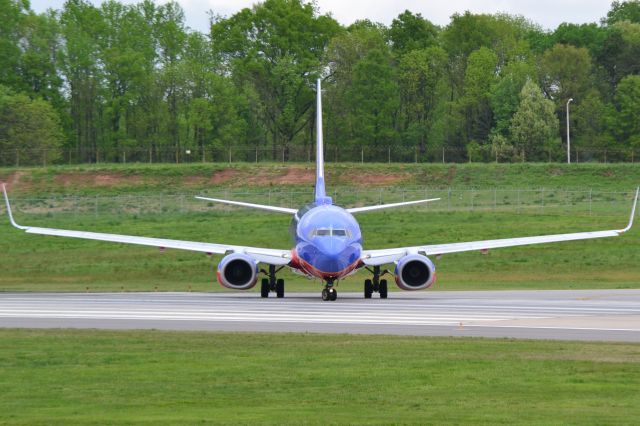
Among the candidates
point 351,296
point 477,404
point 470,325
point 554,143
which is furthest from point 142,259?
point 554,143

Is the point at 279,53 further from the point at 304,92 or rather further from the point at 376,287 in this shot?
the point at 376,287

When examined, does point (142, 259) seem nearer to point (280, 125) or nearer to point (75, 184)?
point (75, 184)

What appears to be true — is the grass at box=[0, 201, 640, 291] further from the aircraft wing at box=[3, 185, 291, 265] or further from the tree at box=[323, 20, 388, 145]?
the tree at box=[323, 20, 388, 145]

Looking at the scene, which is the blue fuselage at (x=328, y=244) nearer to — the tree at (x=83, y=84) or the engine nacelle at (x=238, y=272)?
the engine nacelle at (x=238, y=272)

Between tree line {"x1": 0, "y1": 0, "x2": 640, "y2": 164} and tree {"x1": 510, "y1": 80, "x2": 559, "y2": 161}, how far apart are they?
14cm

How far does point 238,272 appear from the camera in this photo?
1866 inches

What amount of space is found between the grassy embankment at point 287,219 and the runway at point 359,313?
913 cm

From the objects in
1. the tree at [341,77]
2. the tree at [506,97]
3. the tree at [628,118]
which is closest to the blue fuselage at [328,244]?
the tree at [506,97]

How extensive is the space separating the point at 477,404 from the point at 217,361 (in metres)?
6.66

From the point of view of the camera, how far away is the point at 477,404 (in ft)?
65.9

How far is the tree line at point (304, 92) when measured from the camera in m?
134

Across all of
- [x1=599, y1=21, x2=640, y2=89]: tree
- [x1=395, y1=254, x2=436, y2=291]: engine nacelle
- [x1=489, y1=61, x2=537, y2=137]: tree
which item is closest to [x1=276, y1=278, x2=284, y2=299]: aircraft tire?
[x1=395, y1=254, x2=436, y2=291]: engine nacelle

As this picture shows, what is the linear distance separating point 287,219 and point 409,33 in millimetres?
81155

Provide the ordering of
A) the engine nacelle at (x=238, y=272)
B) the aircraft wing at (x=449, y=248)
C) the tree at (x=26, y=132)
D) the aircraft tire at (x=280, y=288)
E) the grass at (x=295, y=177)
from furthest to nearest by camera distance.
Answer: the tree at (x=26, y=132) < the grass at (x=295, y=177) < the aircraft tire at (x=280, y=288) < the aircraft wing at (x=449, y=248) < the engine nacelle at (x=238, y=272)
